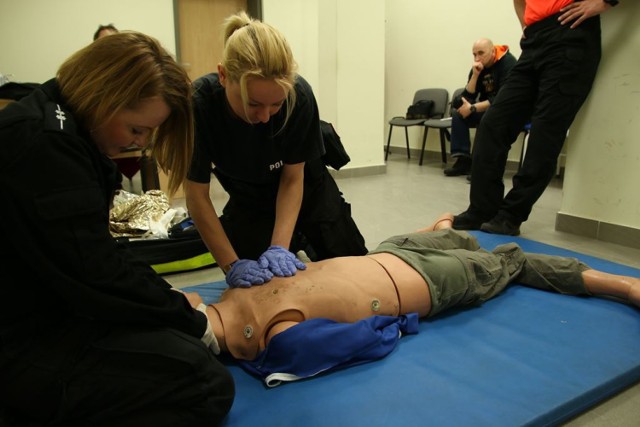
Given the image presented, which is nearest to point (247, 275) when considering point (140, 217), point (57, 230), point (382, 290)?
point (382, 290)

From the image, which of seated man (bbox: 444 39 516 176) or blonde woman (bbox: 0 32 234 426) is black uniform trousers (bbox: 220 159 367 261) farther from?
seated man (bbox: 444 39 516 176)

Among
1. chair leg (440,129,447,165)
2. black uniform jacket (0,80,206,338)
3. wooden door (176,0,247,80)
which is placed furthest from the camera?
chair leg (440,129,447,165)

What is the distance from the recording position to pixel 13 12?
4188 mm

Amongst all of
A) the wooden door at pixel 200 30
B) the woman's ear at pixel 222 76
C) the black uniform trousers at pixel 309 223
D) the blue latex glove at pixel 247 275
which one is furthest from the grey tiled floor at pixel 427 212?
the wooden door at pixel 200 30

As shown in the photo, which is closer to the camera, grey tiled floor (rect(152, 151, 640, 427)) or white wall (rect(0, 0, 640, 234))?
grey tiled floor (rect(152, 151, 640, 427))

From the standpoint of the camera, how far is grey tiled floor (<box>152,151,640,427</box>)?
4.26 feet

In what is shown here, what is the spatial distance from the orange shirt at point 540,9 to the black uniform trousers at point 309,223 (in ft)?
4.87

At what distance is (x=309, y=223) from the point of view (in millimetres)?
2064

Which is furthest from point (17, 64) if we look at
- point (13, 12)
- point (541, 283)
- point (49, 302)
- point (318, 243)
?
point (541, 283)

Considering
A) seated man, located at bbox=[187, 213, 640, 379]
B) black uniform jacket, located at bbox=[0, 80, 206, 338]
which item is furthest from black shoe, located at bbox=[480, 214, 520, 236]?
black uniform jacket, located at bbox=[0, 80, 206, 338]

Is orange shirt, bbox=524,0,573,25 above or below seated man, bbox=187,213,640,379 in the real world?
above

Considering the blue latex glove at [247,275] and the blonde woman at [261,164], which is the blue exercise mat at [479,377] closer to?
the blue latex glove at [247,275]

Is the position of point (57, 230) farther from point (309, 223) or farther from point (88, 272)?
point (309, 223)

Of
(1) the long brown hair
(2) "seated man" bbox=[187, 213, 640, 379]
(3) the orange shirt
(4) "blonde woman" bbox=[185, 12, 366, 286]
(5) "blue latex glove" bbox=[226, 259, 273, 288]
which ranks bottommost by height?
(2) "seated man" bbox=[187, 213, 640, 379]
